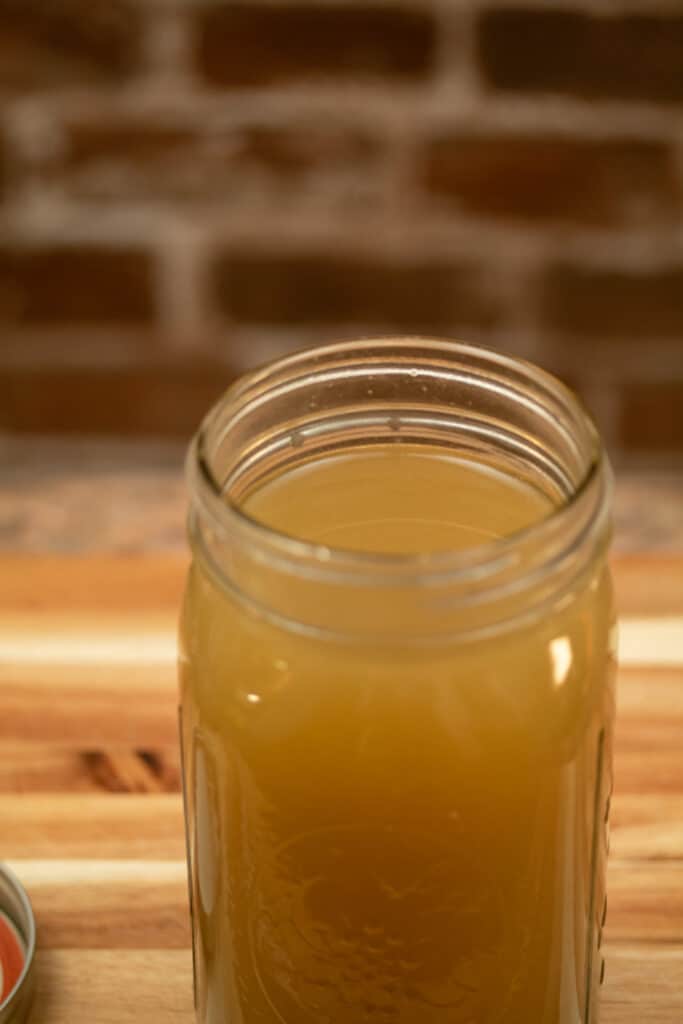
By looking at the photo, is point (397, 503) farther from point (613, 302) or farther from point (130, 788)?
point (613, 302)

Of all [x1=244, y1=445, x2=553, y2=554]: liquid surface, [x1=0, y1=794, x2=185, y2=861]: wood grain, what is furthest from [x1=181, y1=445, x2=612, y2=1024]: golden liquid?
[x1=0, y1=794, x2=185, y2=861]: wood grain

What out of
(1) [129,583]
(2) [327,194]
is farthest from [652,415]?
(1) [129,583]

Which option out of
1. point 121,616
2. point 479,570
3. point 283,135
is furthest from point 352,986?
point 283,135

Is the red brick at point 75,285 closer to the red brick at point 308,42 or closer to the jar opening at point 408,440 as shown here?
the red brick at point 308,42

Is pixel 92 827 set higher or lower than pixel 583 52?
lower

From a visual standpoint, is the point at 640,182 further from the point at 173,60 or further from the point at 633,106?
the point at 173,60

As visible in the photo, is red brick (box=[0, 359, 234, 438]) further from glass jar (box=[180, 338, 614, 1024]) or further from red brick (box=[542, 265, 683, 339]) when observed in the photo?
glass jar (box=[180, 338, 614, 1024])

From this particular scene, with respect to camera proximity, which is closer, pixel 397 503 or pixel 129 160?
pixel 397 503
